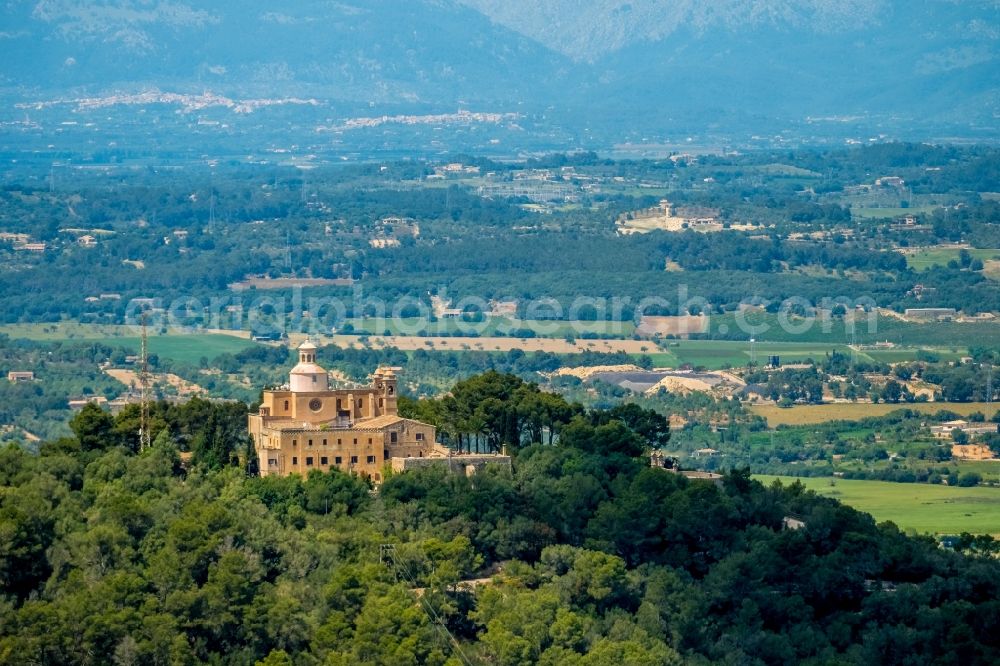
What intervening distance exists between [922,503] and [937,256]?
2173 inches

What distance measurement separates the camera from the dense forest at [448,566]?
1887 inches

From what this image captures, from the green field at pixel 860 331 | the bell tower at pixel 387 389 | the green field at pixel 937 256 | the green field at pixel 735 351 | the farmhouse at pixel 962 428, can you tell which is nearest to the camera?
the bell tower at pixel 387 389

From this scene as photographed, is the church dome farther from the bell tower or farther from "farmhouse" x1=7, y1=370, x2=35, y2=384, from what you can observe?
"farmhouse" x1=7, y1=370, x2=35, y2=384

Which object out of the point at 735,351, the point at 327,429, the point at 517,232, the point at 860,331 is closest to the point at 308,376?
the point at 327,429

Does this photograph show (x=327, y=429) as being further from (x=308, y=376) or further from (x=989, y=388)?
(x=989, y=388)

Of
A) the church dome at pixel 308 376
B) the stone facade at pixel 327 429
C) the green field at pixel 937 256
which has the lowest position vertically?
the green field at pixel 937 256

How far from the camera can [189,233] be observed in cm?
13275

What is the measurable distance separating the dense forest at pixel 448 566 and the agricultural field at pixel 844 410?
2683 centimetres

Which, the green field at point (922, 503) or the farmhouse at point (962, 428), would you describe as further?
the farmhouse at point (962, 428)

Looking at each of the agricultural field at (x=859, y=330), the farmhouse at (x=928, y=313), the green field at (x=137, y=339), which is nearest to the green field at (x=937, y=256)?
the farmhouse at (x=928, y=313)

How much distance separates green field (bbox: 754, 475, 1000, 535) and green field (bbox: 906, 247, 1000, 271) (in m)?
47.5

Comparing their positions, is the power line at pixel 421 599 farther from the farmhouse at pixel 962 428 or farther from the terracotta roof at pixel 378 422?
the farmhouse at pixel 962 428

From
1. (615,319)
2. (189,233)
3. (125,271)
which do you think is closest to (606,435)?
(615,319)

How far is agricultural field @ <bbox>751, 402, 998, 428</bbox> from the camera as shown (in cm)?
8300
